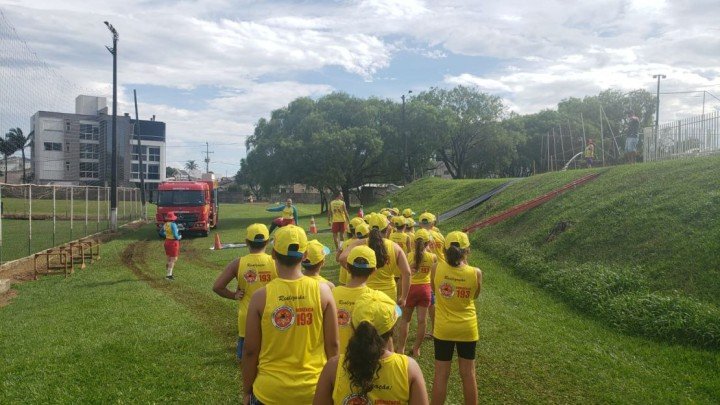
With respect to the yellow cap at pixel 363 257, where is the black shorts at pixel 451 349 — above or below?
below

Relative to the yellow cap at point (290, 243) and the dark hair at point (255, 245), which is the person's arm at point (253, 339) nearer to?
the yellow cap at point (290, 243)

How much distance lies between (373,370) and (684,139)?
777 inches

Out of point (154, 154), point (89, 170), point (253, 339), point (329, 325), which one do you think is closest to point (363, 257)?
point (329, 325)

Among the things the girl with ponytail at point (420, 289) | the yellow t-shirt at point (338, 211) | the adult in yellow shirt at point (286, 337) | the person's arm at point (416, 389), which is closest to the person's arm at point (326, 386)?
the person's arm at point (416, 389)

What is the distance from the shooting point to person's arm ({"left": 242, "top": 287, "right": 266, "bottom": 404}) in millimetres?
3482

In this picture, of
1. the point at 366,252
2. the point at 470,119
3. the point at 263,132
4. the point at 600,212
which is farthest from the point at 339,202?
the point at 470,119

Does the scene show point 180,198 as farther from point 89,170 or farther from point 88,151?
point 88,151

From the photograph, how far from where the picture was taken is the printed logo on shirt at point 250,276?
5.18 m

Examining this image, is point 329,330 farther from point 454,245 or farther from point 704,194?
point 704,194

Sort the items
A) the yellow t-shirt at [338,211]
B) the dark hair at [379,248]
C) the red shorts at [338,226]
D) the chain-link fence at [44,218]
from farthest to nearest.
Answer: the chain-link fence at [44,218], the red shorts at [338,226], the yellow t-shirt at [338,211], the dark hair at [379,248]

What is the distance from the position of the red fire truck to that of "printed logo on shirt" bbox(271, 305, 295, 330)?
74.4 feet

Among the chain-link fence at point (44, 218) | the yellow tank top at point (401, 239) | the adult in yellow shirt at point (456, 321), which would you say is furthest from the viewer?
the chain-link fence at point (44, 218)

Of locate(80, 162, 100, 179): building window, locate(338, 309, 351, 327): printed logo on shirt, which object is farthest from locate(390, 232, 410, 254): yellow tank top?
locate(80, 162, 100, 179): building window

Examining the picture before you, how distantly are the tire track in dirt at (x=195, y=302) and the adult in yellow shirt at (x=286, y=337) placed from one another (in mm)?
4316
